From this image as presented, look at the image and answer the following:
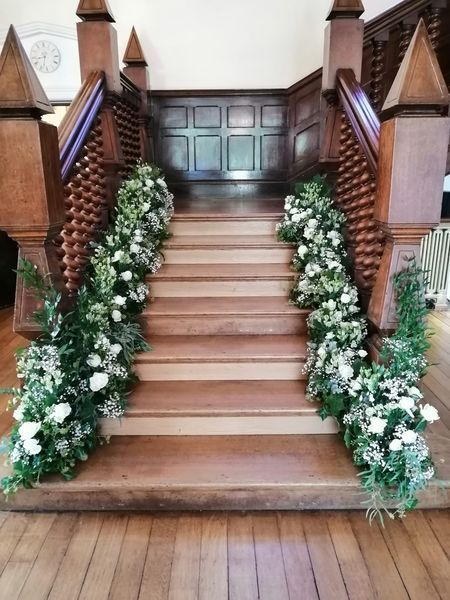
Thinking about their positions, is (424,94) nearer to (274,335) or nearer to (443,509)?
(274,335)

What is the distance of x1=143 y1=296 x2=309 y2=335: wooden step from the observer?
266 centimetres

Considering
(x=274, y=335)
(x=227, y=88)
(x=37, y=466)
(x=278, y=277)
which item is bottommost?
(x=37, y=466)

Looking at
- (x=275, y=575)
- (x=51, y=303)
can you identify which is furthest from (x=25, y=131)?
(x=275, y=575)

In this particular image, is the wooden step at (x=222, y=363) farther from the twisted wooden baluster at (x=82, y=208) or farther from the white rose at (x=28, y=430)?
the white rose at (x=28, y=430)

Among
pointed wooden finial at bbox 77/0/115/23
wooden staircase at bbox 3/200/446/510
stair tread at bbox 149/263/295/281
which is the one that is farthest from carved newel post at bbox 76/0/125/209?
wooden staircase at bbox 3/200/446/510

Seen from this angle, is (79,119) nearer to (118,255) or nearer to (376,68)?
(118,255)

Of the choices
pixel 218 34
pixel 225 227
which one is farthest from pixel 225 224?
pixel 218 34

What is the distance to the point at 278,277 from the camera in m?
2.85

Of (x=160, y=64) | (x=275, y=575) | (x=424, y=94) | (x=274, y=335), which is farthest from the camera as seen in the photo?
(x=160, y=64)

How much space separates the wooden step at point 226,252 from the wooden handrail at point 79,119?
86cm

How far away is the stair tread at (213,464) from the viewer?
6.32 feet

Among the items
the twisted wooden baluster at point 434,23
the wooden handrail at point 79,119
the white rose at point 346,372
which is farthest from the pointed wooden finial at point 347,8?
the white rose at point 346,372

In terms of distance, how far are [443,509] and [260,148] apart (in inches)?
141

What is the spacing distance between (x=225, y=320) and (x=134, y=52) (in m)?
2.71
